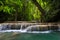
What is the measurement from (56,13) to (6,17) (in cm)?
471

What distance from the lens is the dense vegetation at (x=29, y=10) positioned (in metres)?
11.8

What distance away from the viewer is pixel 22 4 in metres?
13.9

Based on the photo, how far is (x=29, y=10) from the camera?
557 inches

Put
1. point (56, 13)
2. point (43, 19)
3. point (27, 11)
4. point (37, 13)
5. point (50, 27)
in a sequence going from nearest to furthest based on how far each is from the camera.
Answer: point (50, 27), point (56, 13), point (43, 19), point (37, 13), point (27, 11)

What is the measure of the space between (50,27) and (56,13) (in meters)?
Result: 1.75

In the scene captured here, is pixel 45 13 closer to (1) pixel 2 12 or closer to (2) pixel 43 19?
(2) pixel 43 19

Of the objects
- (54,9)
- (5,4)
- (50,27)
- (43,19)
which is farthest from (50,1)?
(5,4)

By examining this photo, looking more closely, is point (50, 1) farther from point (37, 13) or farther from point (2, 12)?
point (2, 12)

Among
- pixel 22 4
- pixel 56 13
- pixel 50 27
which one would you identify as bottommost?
pixel 50 27

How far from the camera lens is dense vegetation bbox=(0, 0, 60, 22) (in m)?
11.8

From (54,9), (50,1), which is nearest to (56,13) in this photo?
(54,9)

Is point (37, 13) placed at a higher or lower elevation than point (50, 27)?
higher

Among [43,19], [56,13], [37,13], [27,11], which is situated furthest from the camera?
[27,11]

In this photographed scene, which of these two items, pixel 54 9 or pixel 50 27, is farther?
pixel 54 9
